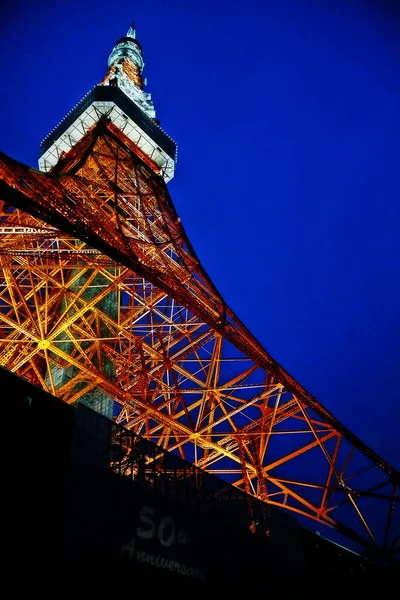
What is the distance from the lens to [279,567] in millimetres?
11094

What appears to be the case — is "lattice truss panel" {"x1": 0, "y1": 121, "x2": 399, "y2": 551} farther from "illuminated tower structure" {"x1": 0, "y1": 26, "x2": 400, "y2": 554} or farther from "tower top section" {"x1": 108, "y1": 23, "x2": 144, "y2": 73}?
"tower top section" {"x1": 108, "y1": 23, "x2": 144, "y2": 73}

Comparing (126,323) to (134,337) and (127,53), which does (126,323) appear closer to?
(134,337)

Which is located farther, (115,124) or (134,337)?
(115,124)

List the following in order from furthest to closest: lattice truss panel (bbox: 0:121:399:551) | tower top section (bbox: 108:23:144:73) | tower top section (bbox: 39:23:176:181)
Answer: tower top section (bbox: 108:23:144:73) < tower top section (bbox: 39:23:176:181) < lattice truss panel (bbox: 0:121:399:551)

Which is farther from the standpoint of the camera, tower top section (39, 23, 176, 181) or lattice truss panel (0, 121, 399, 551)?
tower top section (39, 23, 176, 181)

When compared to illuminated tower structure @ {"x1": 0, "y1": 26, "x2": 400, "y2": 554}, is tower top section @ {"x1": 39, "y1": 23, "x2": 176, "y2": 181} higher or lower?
higher

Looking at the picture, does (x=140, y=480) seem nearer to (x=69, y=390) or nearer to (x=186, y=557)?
(x=186, y=557)

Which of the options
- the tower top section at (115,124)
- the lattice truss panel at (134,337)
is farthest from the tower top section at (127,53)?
the lattice truss panel at (134,337)

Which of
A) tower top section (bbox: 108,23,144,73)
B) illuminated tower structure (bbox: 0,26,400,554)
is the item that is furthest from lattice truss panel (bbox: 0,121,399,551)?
tower top section (bbox: 108,23,144,73)

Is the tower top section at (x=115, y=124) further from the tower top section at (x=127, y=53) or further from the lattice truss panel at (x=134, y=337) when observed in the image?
the tower top section at (x=127, y=53)

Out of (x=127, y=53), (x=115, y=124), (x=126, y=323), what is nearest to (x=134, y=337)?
(x=126, y=323)

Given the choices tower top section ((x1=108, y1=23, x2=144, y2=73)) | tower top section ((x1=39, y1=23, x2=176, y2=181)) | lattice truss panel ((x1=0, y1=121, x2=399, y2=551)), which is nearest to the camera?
lattice truss panel ((x1=0, y1=121, x2=399, y2=551))

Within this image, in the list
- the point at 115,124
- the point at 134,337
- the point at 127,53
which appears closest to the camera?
the point at 134,337

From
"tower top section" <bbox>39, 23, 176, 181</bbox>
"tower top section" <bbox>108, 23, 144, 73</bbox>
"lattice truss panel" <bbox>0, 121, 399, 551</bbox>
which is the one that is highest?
"tower top section" <bbox>108, 23, 144, 73</bbox>
